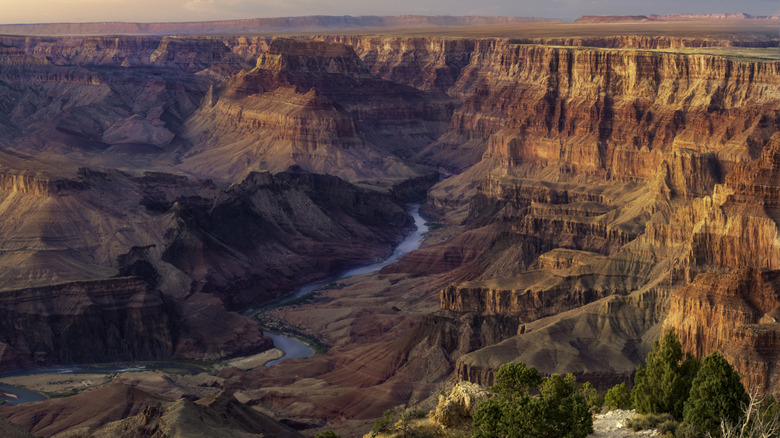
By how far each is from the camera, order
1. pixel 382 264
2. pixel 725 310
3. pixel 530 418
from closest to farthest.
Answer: pixel 530 418, pixel 725 310, pixel 382 264

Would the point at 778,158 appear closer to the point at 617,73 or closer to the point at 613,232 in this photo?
the point at 613,232

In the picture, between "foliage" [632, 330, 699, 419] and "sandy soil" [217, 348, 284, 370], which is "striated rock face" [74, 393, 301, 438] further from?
"sandy soil" [217, 348, 284, 370]

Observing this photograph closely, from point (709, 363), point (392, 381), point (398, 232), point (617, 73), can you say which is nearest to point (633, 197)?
point (617, 73)

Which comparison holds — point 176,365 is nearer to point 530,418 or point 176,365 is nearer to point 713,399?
point 713,399

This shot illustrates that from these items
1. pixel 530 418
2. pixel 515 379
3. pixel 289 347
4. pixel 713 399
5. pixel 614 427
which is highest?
pixel 530 418

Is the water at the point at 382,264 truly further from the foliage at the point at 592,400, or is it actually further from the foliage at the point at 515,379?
the foliage at the point at 515,379

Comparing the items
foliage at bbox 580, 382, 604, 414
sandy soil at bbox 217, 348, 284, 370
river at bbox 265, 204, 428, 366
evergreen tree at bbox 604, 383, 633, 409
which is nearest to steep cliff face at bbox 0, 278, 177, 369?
sandy soil at bbox 217, 348, 284, 370

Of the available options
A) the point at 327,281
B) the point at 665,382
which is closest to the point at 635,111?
the point at 327,281

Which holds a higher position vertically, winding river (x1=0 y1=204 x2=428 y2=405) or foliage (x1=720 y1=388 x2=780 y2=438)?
foliage (x1=720 y1=388 x2=780 y2=438)
